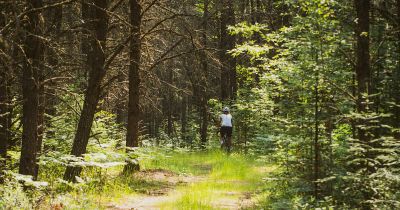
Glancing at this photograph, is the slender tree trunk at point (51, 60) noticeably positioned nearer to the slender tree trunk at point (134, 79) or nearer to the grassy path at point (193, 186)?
the slender tree trunk at point (134, 79)

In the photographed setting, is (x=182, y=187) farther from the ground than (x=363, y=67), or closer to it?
closer to it

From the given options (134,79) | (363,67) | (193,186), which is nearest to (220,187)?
(193,186)

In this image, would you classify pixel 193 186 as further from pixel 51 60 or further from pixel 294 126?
pixel 51 60

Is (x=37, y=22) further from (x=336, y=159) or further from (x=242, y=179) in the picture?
(x=242, y=179)

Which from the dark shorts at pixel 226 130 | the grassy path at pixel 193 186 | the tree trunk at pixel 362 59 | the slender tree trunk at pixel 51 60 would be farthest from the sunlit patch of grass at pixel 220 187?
the slender tree trunk at pixel 51 60

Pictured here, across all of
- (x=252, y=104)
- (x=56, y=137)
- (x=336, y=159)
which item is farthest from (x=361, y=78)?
(x=252, y=104)

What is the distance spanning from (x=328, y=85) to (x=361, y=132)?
3.45ft

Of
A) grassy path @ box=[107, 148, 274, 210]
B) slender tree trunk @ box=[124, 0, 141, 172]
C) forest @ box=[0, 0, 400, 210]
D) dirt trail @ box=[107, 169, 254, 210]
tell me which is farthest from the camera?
slender tree trunk @ box=[124, 0, 141, 172]

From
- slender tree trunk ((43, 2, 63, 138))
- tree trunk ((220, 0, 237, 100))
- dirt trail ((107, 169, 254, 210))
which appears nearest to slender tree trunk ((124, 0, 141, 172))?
dirt trail ((107, 169, 254, 210))

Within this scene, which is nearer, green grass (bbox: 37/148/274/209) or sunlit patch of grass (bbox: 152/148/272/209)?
green grass (bbox: 37/148/274/209)

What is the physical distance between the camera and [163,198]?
8828mm

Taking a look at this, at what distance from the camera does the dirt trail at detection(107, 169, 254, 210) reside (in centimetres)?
803

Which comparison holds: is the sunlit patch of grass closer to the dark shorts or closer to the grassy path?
the grassy path

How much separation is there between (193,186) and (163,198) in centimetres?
115
